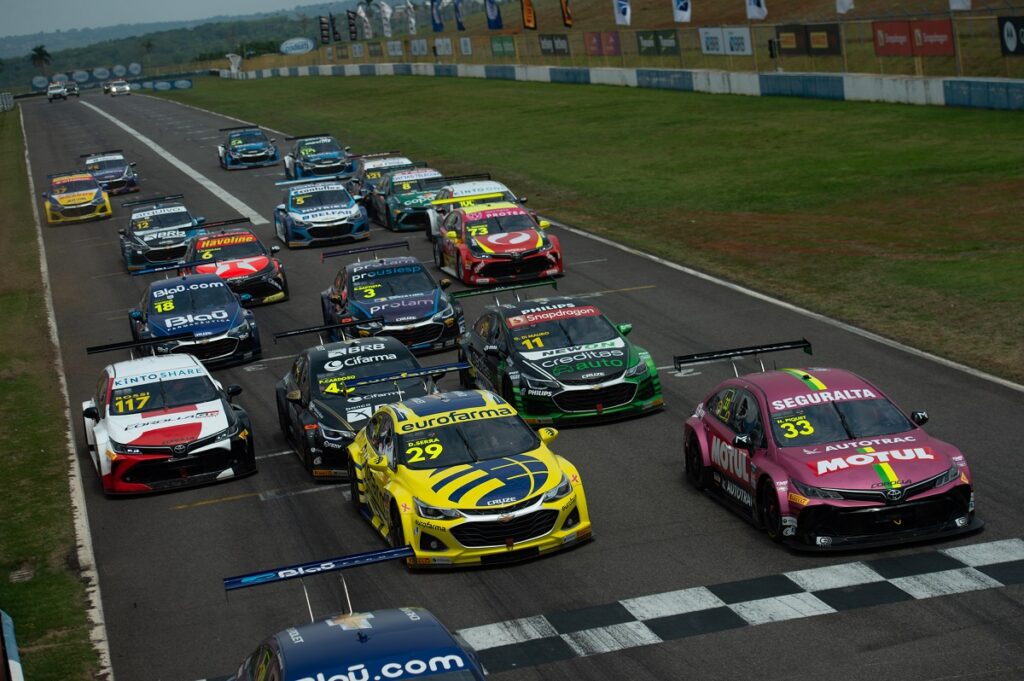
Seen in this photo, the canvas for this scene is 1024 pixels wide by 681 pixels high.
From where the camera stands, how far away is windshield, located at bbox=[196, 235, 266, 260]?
3319 centimetres

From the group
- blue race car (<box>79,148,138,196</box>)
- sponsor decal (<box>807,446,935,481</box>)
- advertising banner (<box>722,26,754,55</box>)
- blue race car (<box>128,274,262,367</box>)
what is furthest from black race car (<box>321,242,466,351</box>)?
advertising banner (<box>722,26,754,55</box>)

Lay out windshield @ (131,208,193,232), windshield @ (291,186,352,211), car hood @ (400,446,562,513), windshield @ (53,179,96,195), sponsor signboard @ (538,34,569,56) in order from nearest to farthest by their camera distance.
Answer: car hood @ (400,446,562,513) → windshield @ (131,208,193,232) → windshield @ (291,186,352,211) → windshield @ (53,179,96,195) → sponsor signboard @ (538,34,569,56)

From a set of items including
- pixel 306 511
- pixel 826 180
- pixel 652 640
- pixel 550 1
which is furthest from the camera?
pixel 550 1

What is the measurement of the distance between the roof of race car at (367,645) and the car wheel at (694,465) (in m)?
8.14

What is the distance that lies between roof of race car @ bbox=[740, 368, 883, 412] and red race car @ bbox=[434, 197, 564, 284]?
16029 mm

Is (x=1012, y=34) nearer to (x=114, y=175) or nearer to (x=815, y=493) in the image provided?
(x=114, y=175)

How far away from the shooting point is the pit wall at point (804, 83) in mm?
48344

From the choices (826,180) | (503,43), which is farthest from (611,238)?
(503,43)

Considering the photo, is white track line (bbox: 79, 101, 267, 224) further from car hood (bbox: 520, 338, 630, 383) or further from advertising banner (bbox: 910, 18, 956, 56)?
car hood (bbox: 520, 338, 630, 383)

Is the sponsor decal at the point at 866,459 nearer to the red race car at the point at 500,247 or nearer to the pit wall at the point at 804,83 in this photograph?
the red race car at the point at 500,247

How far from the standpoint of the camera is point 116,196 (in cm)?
5741

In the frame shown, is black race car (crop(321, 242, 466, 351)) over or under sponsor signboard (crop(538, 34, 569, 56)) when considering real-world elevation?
under

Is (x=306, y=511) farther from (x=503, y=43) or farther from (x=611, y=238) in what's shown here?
(x=503, y=43)

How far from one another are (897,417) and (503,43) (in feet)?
286
